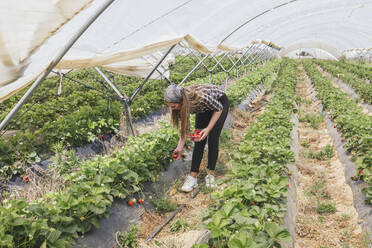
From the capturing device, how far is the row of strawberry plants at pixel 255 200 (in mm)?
1849

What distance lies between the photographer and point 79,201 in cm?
233

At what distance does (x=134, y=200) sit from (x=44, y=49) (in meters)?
1.71

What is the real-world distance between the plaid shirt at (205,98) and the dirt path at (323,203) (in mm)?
1607

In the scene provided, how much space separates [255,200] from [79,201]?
4.94 ft

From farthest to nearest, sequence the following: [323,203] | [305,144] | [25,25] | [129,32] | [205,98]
Result: [305,144], [323,203], [205,98], [129,32], [25,25]

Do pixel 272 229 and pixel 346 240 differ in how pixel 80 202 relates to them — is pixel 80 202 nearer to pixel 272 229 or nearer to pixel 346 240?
pixel 272 229

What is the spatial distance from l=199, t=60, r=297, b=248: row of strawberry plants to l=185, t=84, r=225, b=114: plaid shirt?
66 cm

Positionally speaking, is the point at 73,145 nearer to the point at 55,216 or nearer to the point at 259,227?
the point at 55,216

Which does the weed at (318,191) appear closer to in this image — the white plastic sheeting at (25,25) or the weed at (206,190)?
the weed at (206,190)

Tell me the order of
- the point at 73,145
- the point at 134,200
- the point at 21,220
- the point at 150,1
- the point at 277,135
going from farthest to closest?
1. the point at 73,145
2. the point at 277,135
3. the point at 134,200
4. the point at 150,1
5. the point at 21,220

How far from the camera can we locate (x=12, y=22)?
5.44 feet

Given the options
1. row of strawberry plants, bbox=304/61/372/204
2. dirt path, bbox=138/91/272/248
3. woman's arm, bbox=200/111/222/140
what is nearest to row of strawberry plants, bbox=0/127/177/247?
dirt path, bbox=138/91/272/248

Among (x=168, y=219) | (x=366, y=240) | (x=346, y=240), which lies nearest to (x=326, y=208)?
(x=346, y=240)

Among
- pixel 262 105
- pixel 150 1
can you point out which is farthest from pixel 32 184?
pixel 262 105
